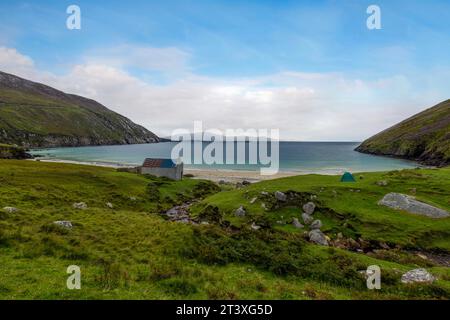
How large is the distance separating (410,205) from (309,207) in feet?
44.7

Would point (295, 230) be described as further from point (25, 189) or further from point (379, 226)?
point (25, 189)

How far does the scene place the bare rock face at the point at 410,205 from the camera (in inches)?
1485

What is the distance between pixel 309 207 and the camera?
40219 mm

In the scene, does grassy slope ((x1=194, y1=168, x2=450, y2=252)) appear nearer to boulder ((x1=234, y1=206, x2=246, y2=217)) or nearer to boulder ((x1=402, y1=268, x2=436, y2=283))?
boulder ((x1=234, y1=206, x2=246, y2=217))

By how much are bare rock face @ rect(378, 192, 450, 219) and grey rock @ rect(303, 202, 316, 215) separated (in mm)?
10119

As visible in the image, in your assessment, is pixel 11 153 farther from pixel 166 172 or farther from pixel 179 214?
pixel 179 214

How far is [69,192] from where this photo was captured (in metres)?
49.9

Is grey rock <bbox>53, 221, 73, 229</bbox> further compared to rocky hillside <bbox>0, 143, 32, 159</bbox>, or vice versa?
rocky hillside <bbox>0, 143, 32, 159</bbox>

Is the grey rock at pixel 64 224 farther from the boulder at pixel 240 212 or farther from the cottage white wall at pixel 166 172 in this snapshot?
the cottage white wall at pixel 166 172

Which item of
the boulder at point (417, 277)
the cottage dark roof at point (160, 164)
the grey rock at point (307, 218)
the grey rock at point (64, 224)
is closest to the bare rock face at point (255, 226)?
the grey rock at point (307, 218)

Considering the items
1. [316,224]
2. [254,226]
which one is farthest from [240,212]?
[316,224]

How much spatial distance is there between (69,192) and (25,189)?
6675mm

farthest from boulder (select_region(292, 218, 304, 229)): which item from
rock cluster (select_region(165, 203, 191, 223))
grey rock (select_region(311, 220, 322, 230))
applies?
rock cluster (select_region(165, 203, 191, 223))

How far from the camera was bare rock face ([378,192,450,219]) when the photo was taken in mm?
37713
